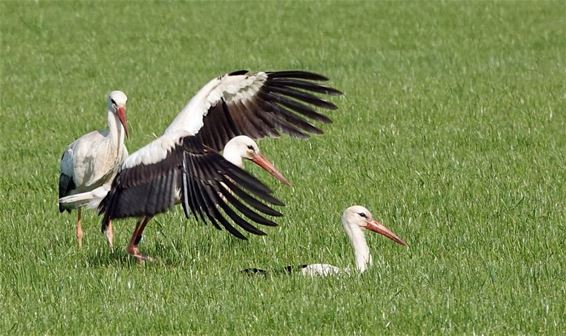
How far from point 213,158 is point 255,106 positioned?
190 centimetres

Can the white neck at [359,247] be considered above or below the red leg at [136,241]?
above

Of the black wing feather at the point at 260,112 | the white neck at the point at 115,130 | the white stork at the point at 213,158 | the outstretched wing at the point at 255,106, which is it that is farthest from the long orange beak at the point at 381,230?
the white neck at the point at 115,130

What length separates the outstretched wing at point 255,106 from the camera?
989 centimetres

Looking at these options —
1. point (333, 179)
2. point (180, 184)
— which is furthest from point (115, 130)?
point (333, 179)

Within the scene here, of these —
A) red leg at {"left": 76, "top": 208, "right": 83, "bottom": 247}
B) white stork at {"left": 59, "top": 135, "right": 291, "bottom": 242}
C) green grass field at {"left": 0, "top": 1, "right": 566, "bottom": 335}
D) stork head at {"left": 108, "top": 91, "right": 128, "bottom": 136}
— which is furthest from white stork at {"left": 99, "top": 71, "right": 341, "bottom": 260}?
stork head at {"left": 108, "top": 91, "right": 128, "bottom": 136}

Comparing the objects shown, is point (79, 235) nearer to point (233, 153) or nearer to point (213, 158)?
point (233, 153)

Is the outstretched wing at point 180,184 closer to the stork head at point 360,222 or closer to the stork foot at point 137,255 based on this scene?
the stork foot at point 137,255

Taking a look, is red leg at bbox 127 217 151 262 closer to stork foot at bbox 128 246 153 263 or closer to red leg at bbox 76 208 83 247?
stork foot at bbox 128 246 153 263

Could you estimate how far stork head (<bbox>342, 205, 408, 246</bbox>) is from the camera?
8492mm

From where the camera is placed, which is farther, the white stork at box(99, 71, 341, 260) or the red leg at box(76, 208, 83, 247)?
the red leg at box(76, 208, 83, 247)

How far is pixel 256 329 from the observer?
695cm

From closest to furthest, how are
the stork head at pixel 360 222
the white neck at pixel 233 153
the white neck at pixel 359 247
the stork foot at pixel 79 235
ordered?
1. the white neck at pixel 359 247
2. the stork head at pixel 360 222
3. the white neck at pixel 233 153
4. the stork foot at pixel 79 235

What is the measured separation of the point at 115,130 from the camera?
10188mm

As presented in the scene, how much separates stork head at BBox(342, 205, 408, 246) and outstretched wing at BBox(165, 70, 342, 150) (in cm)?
141
